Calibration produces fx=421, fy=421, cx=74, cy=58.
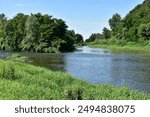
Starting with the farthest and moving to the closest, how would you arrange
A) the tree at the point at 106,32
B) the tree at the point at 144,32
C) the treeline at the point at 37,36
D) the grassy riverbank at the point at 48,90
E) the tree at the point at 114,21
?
the tree at the point at 106,32 < the tree at the point at 114,21 < the tree at the point at 144,32 < the treeline at the point at 37,36 < the grassy riverbank at the point at 48,90

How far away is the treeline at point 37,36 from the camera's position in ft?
297

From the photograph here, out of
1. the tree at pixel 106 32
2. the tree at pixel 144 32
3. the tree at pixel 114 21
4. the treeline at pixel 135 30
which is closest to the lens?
the tree at pixel 144 32

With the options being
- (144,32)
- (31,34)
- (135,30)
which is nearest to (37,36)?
(31,34)

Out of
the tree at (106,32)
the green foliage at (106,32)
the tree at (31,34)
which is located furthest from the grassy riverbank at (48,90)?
the tree at (106,32)

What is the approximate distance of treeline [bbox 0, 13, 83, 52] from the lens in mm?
90463

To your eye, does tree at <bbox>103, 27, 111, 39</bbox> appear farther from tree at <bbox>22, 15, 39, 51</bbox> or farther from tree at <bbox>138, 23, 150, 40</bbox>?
tree at <bbox>22, 15, 39, 51</bbox>

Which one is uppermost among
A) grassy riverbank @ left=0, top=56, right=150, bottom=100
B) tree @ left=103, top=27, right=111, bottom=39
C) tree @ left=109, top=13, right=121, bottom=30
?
tree @ left=109, top=13, right=121, bottom=30

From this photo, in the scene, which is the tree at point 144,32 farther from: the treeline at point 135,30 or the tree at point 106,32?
the tree at point 106,32

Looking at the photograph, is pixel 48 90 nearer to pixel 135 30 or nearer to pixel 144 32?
pixel 144 32

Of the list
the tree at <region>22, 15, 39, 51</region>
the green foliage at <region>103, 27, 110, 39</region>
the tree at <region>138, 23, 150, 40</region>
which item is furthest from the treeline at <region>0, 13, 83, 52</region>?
the green foliage at <region>103, 27, 110, 39</region>

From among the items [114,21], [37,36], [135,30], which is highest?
[114,21]

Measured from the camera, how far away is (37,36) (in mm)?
94125

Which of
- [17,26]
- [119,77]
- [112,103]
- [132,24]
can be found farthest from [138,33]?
[112,103]

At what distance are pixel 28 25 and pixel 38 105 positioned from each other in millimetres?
85384
